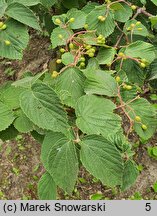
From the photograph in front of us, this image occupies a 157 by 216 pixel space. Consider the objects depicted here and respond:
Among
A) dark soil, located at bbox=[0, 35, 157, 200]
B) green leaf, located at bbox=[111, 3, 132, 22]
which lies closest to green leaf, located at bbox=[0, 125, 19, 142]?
green leaf, located at bbox=[111, 3, 132, 22]

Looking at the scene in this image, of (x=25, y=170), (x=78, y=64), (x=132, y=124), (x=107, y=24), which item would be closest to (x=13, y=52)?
(x=78, y=64)

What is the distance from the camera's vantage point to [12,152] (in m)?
2.35

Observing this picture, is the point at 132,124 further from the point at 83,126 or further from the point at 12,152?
the point at 12,152

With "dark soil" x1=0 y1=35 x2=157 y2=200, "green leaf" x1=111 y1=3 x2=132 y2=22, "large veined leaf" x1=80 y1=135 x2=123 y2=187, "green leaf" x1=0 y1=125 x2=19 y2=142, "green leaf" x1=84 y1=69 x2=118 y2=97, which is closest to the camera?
"large veined leaf" x1=80 y1=135 x2=123 y2=187

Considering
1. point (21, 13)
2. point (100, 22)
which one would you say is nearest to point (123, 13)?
point (100, 22)

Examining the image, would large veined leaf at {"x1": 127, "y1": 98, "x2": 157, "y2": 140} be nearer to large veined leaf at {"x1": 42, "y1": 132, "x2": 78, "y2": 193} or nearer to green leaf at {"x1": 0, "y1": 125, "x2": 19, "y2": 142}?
large veined leaf at {"x1": 42, "y1": 132, "x2": 78, "y2": 193}

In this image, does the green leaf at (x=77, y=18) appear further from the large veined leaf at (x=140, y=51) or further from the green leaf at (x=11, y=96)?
the green leaf at (x=11, y=96)

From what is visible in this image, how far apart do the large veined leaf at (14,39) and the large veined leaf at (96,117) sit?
1.04 ft

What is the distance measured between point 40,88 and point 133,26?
470 mm

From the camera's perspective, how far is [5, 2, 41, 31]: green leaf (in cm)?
105

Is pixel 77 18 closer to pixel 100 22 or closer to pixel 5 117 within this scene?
pixel 100 22

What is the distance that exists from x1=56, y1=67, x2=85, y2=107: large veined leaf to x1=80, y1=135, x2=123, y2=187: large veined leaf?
16cm

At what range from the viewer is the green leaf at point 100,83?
96 cm

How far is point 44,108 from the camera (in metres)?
0.89
